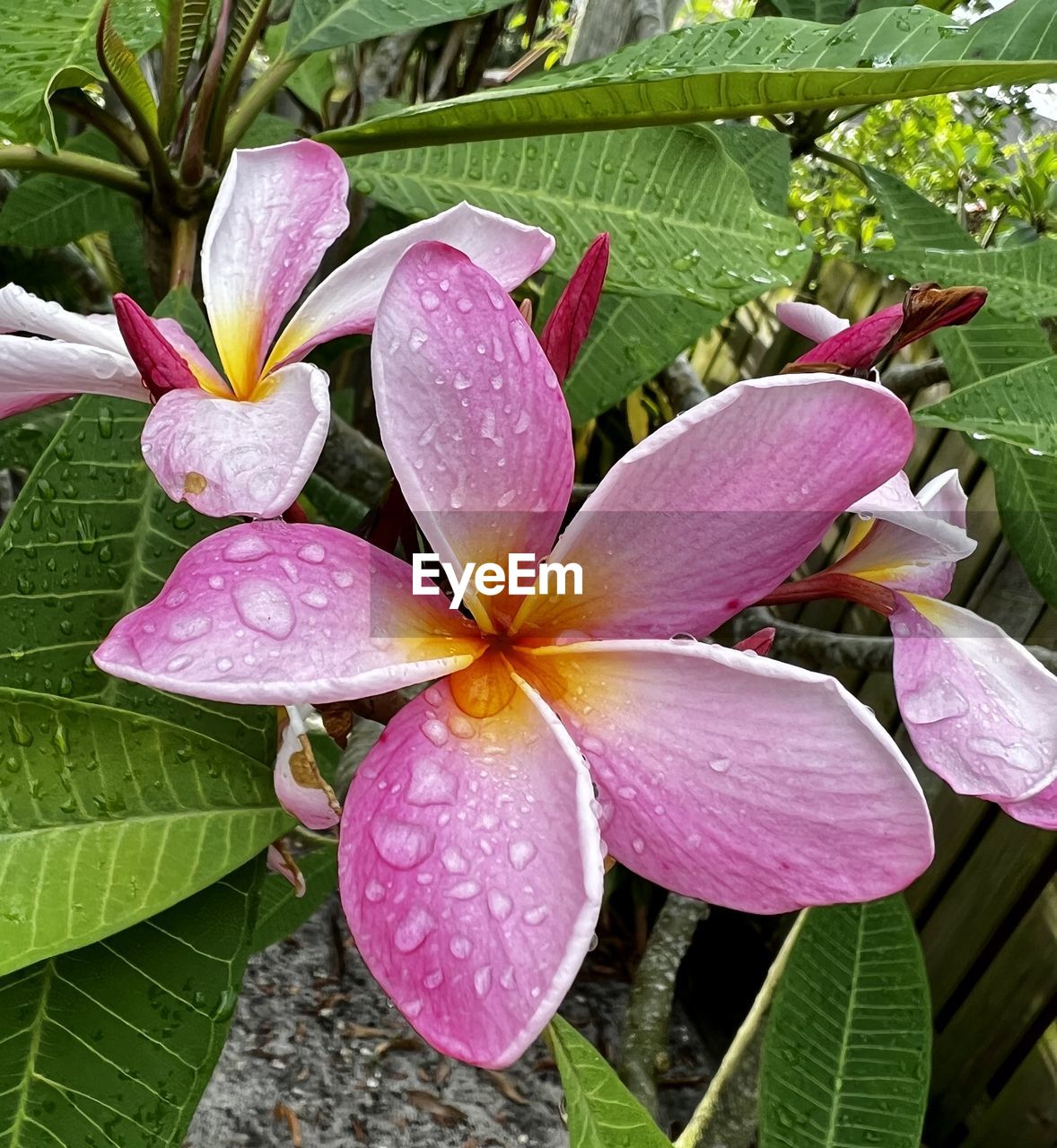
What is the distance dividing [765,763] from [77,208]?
2.74 feet

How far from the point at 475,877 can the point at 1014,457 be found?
671 millimetres

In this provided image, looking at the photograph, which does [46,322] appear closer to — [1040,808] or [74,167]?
[74,167]

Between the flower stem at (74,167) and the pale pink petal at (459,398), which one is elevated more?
the pale pink petal at (459,398)

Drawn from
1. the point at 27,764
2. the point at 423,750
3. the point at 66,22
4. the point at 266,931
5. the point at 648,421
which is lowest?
the point at 266,931

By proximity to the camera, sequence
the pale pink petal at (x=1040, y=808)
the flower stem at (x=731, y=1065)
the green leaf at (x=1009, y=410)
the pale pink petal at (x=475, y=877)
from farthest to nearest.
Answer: the flower stem at (x=731, y=1065) → the green leaf at (x=1009, y=410) → the pale pink petal at (x=1040, y=808) → the pale pink petal at (x=475, y=877)

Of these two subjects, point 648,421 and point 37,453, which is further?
point 648,421

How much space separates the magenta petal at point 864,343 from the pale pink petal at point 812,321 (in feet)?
0.36

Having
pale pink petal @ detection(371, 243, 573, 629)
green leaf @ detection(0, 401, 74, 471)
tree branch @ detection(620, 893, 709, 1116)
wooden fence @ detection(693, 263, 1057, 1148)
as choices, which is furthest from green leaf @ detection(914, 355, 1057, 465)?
wooden fence @ detection(693, 263, 1057, 1148)

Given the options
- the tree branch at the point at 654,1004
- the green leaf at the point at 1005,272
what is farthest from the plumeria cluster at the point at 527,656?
the tree branch at the point at 654,1004

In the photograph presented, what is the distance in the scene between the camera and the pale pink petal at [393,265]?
0.41 metres

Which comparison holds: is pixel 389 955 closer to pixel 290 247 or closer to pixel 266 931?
pixel 290 247

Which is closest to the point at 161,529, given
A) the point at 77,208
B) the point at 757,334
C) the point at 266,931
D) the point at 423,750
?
the point at 423,750

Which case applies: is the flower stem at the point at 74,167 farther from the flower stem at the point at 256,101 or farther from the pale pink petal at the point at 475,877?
the pale pink petal at the point at 475,877

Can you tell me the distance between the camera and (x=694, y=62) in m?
0.51
